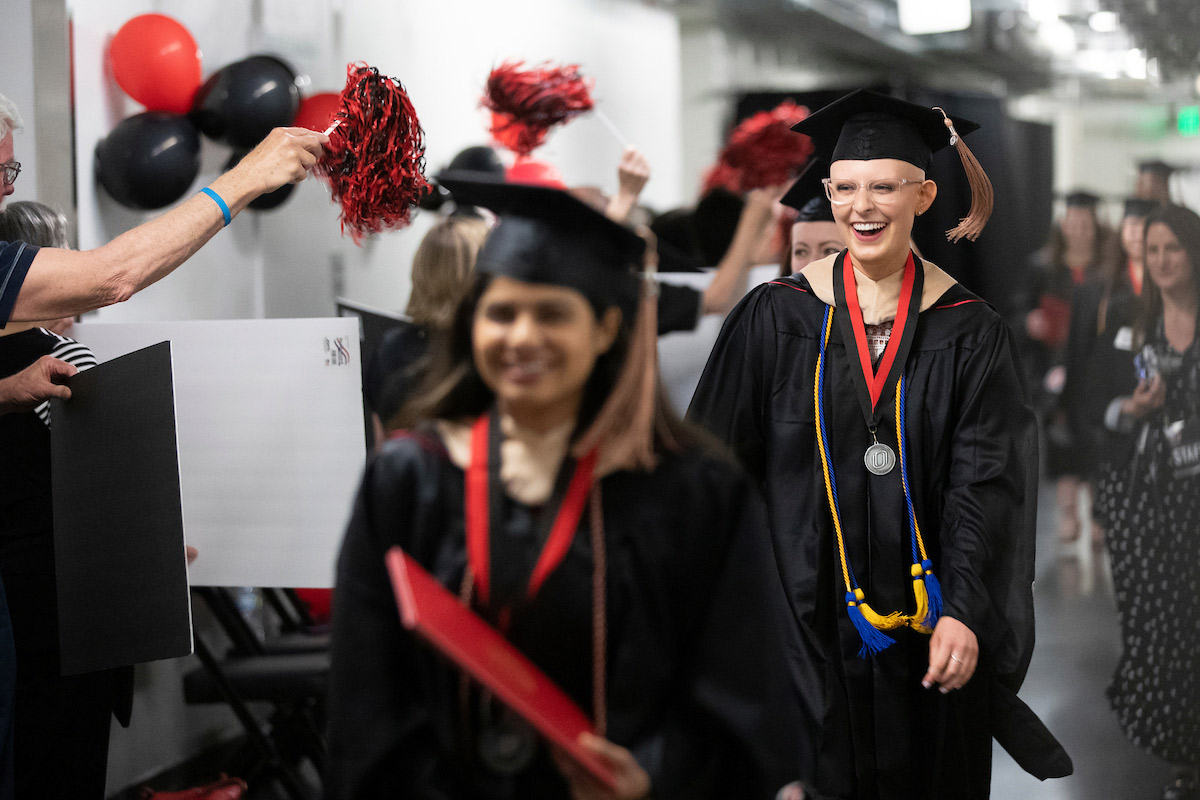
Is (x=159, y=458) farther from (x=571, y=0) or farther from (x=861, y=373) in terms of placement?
(x=571, y=0)

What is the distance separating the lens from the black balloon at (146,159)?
3.58 metres

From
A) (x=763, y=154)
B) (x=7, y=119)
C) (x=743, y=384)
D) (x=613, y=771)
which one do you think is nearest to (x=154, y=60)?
(x=7, y=119)

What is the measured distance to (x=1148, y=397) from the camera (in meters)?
3.90

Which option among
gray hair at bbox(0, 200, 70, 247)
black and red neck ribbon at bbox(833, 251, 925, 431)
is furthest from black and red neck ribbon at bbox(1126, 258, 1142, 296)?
gray hair at bbox(0, 200, 70, 247)

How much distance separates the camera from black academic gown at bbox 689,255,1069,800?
2.18 m

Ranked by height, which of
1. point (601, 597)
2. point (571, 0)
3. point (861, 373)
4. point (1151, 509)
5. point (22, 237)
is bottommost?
point (1151, 509)

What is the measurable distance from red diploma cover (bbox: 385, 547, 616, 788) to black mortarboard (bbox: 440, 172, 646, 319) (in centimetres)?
40

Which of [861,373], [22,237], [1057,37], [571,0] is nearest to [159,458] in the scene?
[22,237]

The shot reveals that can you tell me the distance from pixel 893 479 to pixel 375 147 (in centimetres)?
128

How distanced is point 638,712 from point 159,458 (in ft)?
5.50

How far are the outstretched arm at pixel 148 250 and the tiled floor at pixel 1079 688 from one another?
2.91 metres

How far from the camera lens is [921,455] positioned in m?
2.20

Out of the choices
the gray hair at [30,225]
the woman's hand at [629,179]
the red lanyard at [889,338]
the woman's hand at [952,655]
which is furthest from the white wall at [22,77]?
the woman's hand at [952,655]

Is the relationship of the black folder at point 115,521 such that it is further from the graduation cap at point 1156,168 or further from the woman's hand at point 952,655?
the graduation cap at point 1156,168
